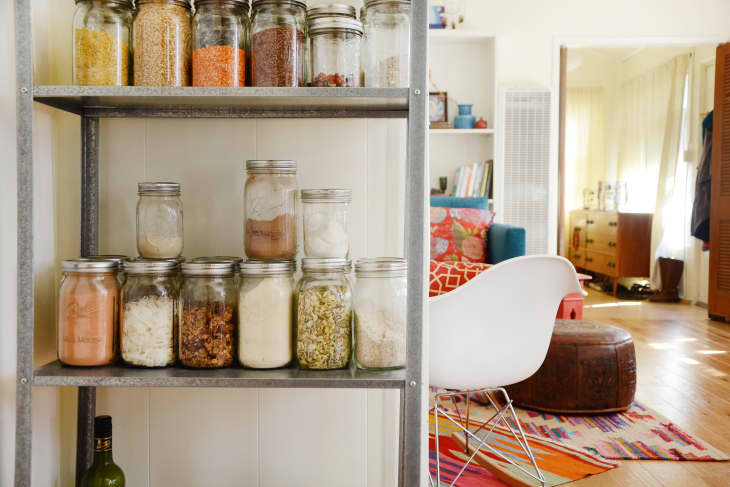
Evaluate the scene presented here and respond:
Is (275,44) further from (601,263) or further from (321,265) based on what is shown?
(601,263)

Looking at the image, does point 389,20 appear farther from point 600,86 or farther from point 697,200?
point 600,86

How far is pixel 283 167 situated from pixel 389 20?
358 mm

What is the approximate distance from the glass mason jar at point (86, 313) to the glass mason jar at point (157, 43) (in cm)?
37

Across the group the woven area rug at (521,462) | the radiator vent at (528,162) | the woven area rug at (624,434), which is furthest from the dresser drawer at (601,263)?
the woven area rug at (521,462)

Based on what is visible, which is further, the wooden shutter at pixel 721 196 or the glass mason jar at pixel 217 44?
the wooden shutter at pixel 721 196

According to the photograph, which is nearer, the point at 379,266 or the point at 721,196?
the point at 379,266

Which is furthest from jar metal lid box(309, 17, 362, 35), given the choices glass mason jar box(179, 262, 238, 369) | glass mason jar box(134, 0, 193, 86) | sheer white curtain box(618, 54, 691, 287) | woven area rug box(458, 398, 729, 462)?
sheer white curtain box(618, 54, 691, 287)

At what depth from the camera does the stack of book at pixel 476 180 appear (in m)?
5.41

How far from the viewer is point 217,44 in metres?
1.28

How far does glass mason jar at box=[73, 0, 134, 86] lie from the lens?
1281 mm

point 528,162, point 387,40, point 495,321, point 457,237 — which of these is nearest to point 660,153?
point 528,162

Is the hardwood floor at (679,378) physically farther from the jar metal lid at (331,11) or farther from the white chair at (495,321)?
the jar metal lid at (331,11)

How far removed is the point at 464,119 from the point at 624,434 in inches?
126

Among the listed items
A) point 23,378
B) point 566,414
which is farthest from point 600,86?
point 23,378
